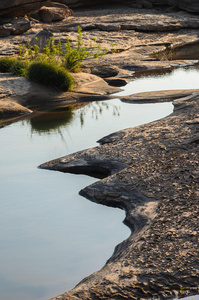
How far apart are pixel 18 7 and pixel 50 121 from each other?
40.0 ft

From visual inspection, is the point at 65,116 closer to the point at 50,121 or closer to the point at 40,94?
the point at 50,121

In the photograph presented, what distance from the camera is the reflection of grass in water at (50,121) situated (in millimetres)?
9414

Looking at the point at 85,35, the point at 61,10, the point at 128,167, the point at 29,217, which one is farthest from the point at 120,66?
the point at 29,217

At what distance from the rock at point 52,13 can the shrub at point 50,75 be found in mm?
11761

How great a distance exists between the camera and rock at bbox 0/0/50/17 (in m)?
19.8

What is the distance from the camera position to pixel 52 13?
22953 mm

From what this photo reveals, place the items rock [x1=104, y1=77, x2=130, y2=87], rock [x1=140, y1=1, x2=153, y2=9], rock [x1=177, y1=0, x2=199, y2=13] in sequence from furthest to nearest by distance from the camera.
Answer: rock [x1=140, y1=1, x2=153, y2=9] < rock [x1=177, y1=0, x2=199, y2=13] < rock [x1=104, y1=77, x2=130, y2=87]

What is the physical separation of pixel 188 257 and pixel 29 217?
2.12 meters

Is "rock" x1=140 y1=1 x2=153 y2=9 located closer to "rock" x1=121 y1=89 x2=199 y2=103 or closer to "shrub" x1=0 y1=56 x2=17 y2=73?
"shrub" x1=0 y1=56 x2=17 y2=73

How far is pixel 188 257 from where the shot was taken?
4.05 m

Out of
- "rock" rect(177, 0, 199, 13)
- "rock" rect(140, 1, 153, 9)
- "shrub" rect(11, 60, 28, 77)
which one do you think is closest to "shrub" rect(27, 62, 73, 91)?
"shrub" rect(11, 60, 28, 77)

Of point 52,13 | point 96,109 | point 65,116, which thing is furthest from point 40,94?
point 52,13

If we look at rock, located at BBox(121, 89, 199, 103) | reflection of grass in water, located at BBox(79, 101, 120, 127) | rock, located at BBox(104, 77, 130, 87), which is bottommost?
reflection of grass in water, located at BBox(79, 101, 120, 127)

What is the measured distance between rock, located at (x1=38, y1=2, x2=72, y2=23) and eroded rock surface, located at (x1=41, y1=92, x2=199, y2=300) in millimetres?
15658
